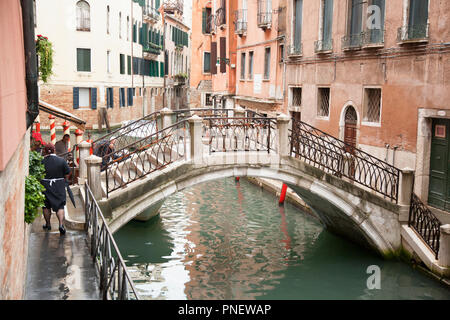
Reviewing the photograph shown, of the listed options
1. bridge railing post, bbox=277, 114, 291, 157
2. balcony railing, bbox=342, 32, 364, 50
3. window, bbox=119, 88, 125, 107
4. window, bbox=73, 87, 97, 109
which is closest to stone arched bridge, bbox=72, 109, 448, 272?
bridge railing post, bbox=277, 114, 291, 157

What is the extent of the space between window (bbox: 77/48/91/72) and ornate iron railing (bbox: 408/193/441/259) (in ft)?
80.6

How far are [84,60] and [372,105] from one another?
22.1m

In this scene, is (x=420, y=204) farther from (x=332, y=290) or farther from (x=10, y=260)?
(x=10, y=260)

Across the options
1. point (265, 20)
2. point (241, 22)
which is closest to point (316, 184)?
point (265, 20)

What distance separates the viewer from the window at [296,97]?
1717 centimetres

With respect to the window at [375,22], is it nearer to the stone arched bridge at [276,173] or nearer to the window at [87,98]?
the stone arched bridge at [276,173]

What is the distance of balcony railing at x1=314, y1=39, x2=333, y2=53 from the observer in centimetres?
1424

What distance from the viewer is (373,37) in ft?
40.2

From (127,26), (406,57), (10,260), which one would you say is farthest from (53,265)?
(127,26)

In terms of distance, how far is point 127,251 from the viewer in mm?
11609

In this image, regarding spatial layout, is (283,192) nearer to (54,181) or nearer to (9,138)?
(54,181)

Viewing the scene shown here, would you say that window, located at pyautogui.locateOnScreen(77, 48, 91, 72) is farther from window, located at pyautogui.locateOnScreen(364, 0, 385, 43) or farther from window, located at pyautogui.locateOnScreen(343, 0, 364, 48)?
window, located at pyautogui.locateOnScreen(364, 0, 385, 43)

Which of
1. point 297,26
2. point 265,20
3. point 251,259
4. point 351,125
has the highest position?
point 265,20

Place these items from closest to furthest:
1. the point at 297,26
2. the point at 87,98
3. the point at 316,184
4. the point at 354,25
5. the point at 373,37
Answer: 1. the point at 316,184
2. the point at 373,37
3. the point at 354,25
4. the point at 297,26
5. the point at 87,98
